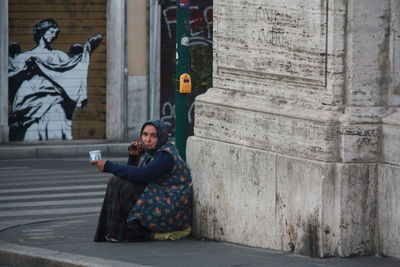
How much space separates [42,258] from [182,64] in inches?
154

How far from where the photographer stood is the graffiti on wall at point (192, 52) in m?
21.0

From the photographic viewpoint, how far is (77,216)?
12.0 meters

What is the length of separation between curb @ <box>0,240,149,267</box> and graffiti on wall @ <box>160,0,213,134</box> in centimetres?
1142

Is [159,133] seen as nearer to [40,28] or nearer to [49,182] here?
[49,182]

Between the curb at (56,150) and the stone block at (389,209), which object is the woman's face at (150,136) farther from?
the curb at (56,150)

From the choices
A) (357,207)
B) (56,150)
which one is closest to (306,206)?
(357,207)

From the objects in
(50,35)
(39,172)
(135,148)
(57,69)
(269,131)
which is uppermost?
(50,35)

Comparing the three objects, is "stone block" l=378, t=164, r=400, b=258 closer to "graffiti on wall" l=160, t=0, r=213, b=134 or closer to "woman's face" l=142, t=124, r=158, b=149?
"woman's face" l=142, t=124, r=158, b=149

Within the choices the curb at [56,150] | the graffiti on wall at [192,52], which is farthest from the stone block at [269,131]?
the graffiti on wall at [192,52]

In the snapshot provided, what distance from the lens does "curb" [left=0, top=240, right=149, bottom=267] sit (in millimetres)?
8664

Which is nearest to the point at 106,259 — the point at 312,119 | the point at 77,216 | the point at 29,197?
the point at 312,119

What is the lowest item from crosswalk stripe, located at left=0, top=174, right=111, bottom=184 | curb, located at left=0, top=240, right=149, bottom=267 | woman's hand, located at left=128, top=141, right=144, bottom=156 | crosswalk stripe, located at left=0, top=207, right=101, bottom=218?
crosswalk stripe, located at left=0, top=174, right=111, bottom=184

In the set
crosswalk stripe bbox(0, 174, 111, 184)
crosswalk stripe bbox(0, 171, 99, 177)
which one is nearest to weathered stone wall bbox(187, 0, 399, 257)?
crosswalk stripe bbox(0, 174, 111, 184)

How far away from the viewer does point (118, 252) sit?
919cm
